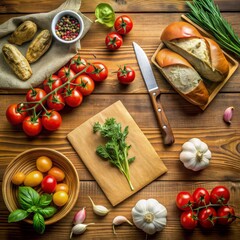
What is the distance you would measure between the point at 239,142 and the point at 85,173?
0.69 metres

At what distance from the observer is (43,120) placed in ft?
6.26

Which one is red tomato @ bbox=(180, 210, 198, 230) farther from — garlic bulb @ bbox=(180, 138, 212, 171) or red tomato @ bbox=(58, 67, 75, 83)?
red tomato @ bbox=(58, 67, 75, 83)

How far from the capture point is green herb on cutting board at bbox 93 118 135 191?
75.5 inches

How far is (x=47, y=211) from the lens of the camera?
182 centimetres

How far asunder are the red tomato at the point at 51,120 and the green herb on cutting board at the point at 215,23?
2.42 ft

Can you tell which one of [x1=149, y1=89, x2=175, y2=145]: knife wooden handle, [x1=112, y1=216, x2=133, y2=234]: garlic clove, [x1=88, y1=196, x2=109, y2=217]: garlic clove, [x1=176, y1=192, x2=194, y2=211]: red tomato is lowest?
[x1=112, y1=216, x2=133, y2=234]: garlic clove

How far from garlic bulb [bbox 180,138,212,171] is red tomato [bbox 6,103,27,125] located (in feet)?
2.29

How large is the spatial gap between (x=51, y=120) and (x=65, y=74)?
207 mm

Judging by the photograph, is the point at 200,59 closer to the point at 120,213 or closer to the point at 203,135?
the point at 203,135

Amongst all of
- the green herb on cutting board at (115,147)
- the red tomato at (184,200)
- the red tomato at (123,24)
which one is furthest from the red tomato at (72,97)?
the red tomato at (184,200)

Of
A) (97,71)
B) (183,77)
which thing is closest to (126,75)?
(97,71)

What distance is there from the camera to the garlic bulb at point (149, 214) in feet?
6.15

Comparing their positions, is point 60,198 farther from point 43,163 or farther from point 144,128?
point 144,128

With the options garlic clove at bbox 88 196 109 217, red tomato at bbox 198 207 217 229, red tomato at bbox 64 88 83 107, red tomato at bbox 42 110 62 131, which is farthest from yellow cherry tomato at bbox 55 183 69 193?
red tomato at bbox 198 207 217 229
